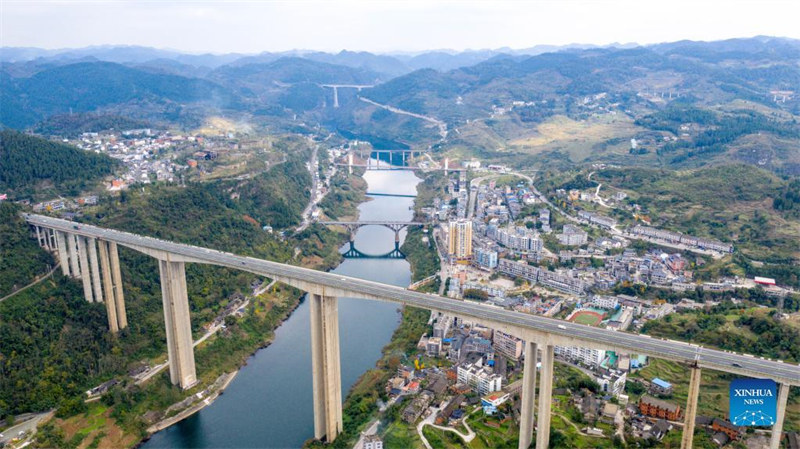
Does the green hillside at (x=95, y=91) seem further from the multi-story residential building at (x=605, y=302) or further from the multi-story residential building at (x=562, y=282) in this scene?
A: the multi-story residential building at (x=605, y=302)

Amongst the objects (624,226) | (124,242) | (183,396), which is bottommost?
(183,396)

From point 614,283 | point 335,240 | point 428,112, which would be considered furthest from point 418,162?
point 614,283

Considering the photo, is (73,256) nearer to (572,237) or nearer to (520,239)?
(520,239)

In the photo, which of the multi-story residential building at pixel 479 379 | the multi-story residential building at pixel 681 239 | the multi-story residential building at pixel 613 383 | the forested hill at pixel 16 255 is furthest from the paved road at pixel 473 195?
the forested hill at pixel 16 255

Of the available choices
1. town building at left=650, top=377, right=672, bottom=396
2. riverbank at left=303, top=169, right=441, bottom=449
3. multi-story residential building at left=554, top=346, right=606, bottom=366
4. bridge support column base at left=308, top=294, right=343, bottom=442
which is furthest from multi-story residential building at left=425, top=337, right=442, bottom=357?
town building at left=650, top=377, right=672, bottom=396

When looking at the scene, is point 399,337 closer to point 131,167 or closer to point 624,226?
point 624,226

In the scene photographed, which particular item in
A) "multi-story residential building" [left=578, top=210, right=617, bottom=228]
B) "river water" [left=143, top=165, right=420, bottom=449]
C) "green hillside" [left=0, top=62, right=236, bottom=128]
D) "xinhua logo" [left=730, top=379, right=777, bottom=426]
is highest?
"green hillside" [left=0, top=62, right=236, bottom=128]

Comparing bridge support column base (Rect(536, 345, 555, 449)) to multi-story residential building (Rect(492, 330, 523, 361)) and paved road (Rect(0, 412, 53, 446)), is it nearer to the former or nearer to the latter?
multi-story residential building (Rect(492, 330, 523, 361))
